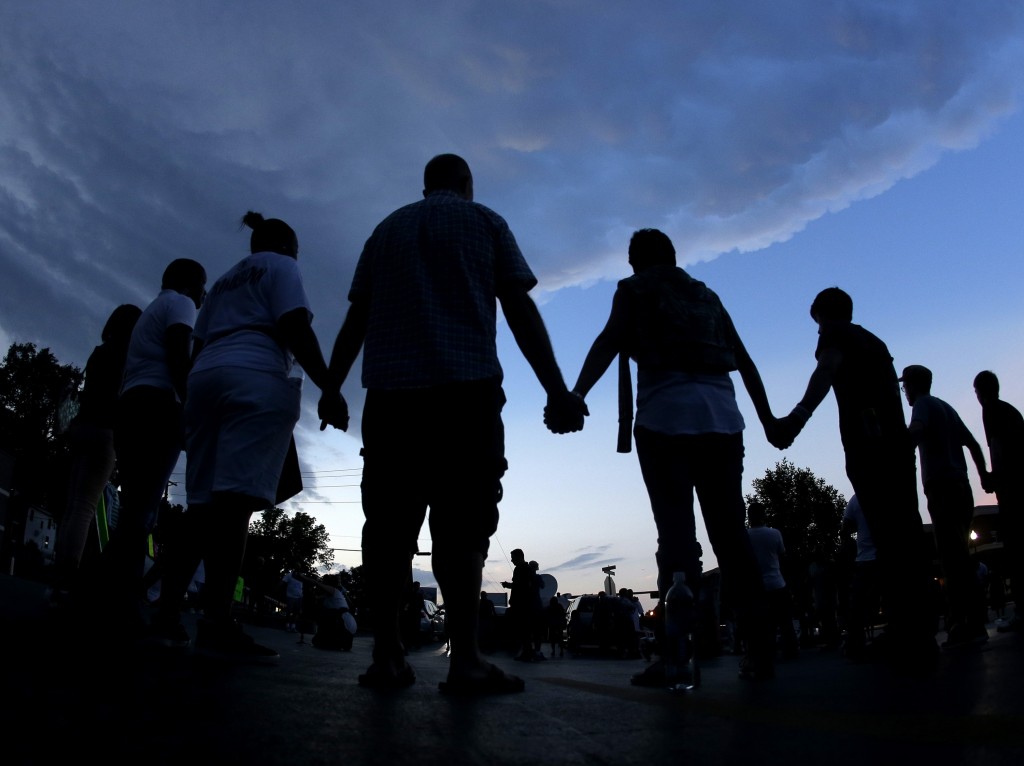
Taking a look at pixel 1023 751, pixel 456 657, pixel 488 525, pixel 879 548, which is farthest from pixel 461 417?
pixel 879 548

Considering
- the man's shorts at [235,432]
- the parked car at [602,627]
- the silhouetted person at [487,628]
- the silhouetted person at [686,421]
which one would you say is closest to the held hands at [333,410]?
the man's shorts at [235,432]

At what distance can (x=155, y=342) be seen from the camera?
15.3 feet

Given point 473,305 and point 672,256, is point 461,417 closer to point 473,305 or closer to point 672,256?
point 473,305

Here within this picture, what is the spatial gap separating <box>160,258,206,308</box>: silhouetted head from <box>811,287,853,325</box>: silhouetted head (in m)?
3.73

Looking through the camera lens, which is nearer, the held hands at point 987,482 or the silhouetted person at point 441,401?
the silhouetted person at point 441,401

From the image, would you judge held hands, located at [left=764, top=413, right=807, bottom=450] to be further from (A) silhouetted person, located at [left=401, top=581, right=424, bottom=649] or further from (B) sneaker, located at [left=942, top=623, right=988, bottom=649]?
(A) silhouetted person, located at [left=401, top=581, right=424, bottom=649]

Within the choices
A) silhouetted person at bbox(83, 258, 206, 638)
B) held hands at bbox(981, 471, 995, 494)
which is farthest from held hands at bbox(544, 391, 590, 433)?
held hands at bbox(981, 471, 995, 494)

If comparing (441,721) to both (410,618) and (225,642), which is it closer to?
(225,642)

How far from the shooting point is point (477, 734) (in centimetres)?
167

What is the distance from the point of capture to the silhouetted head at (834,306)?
5.08 m

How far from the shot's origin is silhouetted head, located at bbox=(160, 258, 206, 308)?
4957 mm

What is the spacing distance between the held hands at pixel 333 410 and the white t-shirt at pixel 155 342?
1.25 meters

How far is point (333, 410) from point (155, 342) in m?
1.47

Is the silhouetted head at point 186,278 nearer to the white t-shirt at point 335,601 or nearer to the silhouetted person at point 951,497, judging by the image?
the silhouetted person at point 951,497
